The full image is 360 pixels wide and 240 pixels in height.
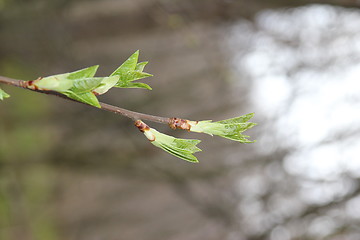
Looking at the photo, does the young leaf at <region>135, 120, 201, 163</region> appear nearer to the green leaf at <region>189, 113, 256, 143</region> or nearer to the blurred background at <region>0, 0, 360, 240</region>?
the green leaf at <region>189, 113, 256, 143</region>

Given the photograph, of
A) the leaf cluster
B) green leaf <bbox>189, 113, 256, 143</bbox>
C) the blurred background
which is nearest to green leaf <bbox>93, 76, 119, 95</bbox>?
the leaf cluster

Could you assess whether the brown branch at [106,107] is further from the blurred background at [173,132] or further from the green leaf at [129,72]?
the blurred background at [173,132]

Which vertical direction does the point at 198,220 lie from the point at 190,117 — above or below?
below

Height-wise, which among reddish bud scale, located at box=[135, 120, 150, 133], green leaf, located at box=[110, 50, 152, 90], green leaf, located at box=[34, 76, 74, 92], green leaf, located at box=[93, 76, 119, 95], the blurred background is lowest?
green leaf, located at box=[34, 76, 74, 92]

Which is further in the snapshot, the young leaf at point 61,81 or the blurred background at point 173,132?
the blurred background at point 173,132

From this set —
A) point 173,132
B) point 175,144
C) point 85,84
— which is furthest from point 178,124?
point 173,132

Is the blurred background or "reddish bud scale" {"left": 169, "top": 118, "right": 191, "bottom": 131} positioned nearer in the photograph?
"reddish bud scale" {"left": 169, "top": 118, "right": 191, "bottom": 131}

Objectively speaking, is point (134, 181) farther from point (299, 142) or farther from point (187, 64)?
point (299, 142)

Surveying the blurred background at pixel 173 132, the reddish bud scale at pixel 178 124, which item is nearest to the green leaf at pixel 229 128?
the reddish bud scale at pixel 178 124

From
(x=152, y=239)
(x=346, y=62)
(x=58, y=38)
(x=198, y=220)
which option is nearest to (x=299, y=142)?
(x=346, y=62)
